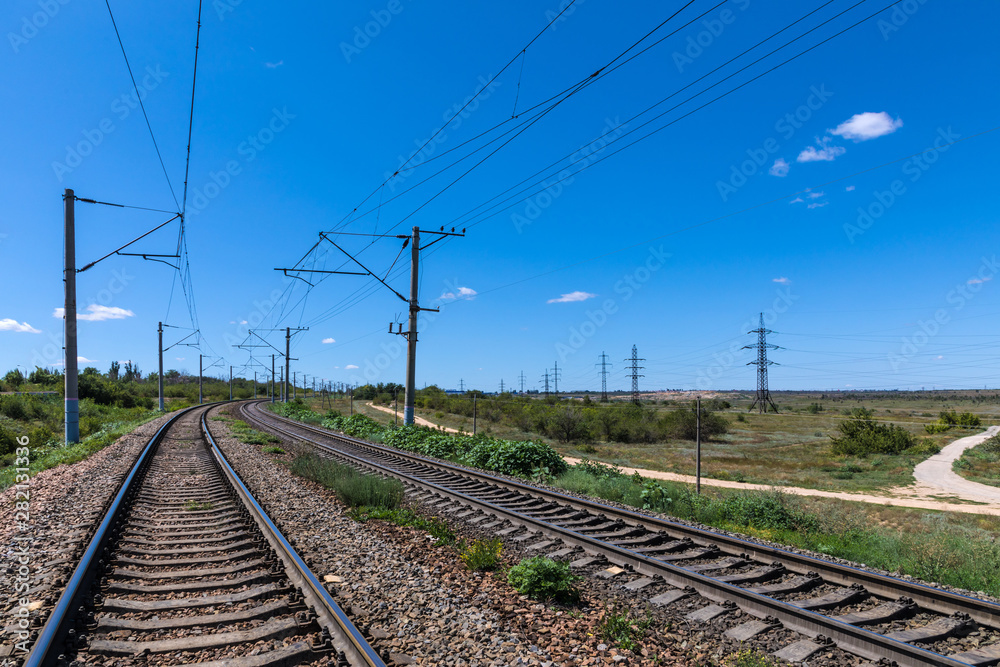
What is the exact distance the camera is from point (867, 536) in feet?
30.0

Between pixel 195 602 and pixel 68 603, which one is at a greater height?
pixel 68 603

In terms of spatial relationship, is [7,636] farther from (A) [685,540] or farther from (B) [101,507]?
(A) [685,540]

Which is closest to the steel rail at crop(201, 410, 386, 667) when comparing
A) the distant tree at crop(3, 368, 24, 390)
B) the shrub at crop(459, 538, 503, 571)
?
the shrub at crop(459, 538, 503, 571)

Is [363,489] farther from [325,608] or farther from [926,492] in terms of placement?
[926,492]

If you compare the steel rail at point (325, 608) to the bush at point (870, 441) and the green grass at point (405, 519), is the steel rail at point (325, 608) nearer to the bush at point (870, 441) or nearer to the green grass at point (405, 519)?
the green grass at point (405, 519)

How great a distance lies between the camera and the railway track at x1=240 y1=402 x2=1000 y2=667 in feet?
16.3

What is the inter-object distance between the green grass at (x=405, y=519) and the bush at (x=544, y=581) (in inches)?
87.3

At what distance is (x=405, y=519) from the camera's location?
9188mm

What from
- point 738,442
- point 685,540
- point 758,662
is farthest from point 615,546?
point 738,442

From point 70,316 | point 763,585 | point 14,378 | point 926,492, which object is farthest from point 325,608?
point 14,378

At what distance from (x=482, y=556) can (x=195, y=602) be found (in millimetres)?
3231

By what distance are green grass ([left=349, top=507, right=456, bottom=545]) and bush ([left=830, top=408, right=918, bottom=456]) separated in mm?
28443

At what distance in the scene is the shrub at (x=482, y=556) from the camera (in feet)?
22.7

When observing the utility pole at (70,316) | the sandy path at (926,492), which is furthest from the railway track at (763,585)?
the utility pole at (70,316)
